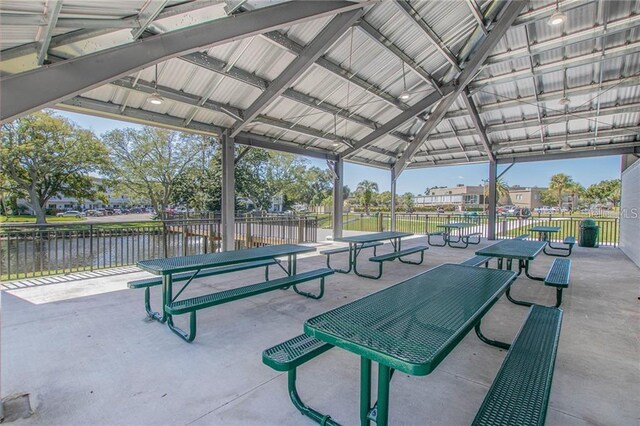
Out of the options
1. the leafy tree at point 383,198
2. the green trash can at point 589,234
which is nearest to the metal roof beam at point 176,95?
the green trash can at point 589,234

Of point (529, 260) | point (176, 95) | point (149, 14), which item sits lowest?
point (529, 260)

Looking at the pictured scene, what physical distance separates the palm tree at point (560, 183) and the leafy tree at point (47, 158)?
42.9m

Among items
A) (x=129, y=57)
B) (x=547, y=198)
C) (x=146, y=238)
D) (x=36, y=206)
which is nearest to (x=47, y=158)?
(x=36, y=206)

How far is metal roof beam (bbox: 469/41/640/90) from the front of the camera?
557 centimetres

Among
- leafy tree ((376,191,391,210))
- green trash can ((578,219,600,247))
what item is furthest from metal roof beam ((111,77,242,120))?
leafy tree ((376,191,391,210))

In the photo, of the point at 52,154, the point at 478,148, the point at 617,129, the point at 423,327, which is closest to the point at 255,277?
the point at 423,327

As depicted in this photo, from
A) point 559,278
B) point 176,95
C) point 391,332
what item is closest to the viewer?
point 391,332

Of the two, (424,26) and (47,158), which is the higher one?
(424,26)

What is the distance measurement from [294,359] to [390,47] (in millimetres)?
5405

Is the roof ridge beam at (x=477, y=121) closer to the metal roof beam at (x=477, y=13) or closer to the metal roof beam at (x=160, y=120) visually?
the metal roof beam at (x=477, y=13)

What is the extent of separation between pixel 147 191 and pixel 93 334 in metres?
16.7

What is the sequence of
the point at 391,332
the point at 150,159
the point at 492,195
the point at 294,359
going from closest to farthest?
1. the point at 391,332
2. the point at 294,359
3. the point at 492,195
4. the point at 150,159

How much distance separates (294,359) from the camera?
166 cm

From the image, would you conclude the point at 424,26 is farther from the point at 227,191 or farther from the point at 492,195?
the point at 492,195
